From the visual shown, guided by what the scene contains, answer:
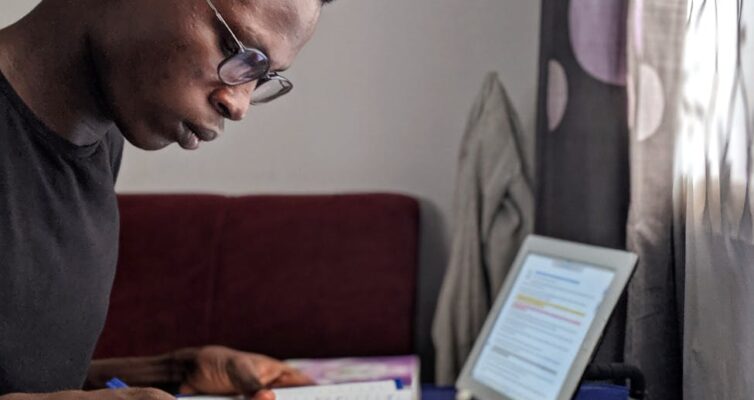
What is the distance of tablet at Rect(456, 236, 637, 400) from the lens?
1.13m

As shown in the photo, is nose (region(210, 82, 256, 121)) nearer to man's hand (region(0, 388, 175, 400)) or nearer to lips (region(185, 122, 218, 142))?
lips (region(185, 122, 218, 142))

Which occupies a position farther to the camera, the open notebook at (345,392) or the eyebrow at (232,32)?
the open notebook at (345,392)

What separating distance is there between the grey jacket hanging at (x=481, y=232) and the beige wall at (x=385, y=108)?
8.0 inches

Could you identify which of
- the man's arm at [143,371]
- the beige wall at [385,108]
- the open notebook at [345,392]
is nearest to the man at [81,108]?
the man's arm at [143,371]

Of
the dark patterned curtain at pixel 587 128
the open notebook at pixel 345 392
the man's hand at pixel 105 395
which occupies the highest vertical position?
the dark patterned curtain at pixel 587 128

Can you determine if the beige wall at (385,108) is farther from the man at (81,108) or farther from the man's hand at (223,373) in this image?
the man at (81,108)

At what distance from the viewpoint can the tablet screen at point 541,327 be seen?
1.15m

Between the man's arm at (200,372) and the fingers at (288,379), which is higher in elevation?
the man's arm at (200,372)

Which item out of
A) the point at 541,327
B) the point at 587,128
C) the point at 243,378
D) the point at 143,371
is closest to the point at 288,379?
the point at 243,378

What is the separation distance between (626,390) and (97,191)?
2.44 feet

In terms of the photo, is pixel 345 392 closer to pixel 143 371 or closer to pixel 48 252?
pixel 143 371

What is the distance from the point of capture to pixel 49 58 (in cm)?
88

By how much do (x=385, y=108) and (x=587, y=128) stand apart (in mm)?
733

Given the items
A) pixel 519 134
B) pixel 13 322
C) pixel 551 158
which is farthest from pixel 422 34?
pixel 13 322
